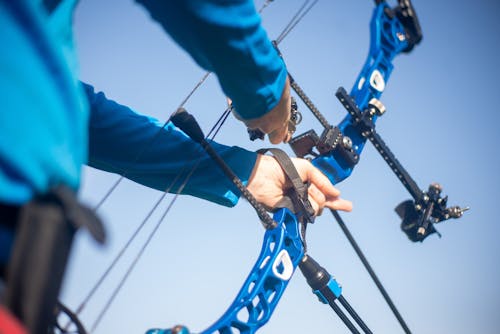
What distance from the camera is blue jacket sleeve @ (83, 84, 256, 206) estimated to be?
1301 millimetres

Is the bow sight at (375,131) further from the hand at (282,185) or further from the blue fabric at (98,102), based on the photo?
the blue fabric at (98,102)

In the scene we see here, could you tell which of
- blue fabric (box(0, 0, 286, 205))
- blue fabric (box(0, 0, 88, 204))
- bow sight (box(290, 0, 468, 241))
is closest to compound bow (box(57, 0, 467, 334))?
bow sight (box(290, 0, 468, 241))

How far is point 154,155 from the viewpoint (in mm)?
1392

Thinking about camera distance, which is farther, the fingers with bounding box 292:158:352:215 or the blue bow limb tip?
the fingers with bounding box 292:158:352:215

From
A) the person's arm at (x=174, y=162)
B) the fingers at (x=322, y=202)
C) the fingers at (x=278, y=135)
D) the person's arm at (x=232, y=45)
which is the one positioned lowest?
the person's arm at (x=174, y=162)

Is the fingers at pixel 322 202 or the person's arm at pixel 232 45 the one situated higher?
the person's arm at pixel 232 45

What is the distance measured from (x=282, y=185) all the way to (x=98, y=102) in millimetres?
724

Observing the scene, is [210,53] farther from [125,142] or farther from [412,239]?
[412,239]

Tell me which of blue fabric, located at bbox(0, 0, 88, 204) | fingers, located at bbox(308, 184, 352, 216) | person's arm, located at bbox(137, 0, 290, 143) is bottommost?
fingers, located at bbox(308, 184, 352, 216)

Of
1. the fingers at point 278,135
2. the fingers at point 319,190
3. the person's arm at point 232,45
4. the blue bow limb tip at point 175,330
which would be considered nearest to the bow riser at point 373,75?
the fingers at point 319,190

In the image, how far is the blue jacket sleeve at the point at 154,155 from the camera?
1.30 meters

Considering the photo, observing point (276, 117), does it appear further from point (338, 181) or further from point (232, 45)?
point (338, 181)

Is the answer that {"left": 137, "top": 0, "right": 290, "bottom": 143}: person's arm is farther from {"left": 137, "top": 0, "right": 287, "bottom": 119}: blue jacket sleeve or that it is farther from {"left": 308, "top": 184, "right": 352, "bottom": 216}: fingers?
{"left": 308, "top": 184, "right": 352, "bottom": 216}: fingers

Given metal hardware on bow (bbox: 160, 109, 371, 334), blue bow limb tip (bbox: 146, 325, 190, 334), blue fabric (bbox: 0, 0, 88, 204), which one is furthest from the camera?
metal hardware on bow (bbox: 160, 109, 371, 334)
